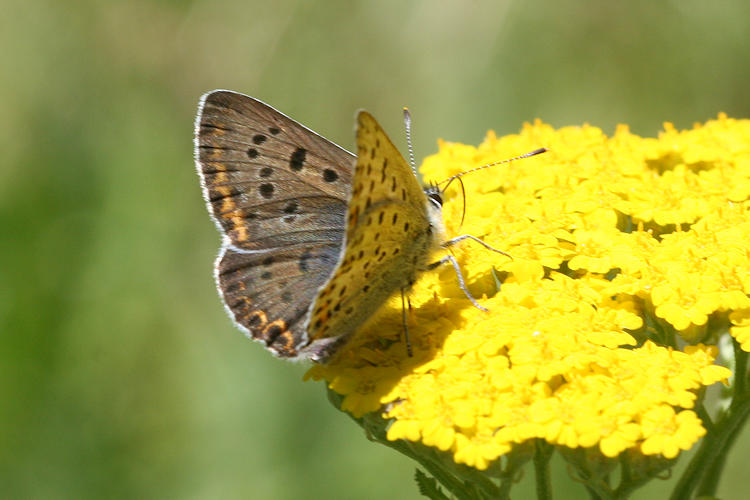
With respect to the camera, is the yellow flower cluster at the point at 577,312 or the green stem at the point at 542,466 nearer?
the yellow flower cluster at the point at 577,312

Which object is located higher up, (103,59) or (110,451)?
(103,59)

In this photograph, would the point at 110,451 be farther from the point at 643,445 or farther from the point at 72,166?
the point at 643,445

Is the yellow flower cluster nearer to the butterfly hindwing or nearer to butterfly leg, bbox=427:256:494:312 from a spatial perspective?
butterfly leg, bbox=427:256:494:312

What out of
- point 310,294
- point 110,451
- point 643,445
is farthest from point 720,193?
point 110,451

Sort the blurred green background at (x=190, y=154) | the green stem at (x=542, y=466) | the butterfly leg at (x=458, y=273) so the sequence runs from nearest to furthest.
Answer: the green stem at (x=542, y=466) → the butterfly leg at (x=458, y=273) → the blurred green background at (x=190, y=154)

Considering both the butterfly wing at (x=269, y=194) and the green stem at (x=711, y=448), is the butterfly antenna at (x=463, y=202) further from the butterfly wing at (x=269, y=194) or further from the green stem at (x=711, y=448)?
the green stem at (x=711, y=448)

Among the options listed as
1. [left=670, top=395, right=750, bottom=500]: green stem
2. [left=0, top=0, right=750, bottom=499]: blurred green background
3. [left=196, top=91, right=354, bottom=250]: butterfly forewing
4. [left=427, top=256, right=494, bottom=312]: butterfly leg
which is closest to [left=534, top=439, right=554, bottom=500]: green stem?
[left=427, top=256, right=494, bottom=312]: butterfly leg

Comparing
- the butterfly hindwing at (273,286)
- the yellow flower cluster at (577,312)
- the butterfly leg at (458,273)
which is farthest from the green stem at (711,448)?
the butterfly hindwing at (273,286)
